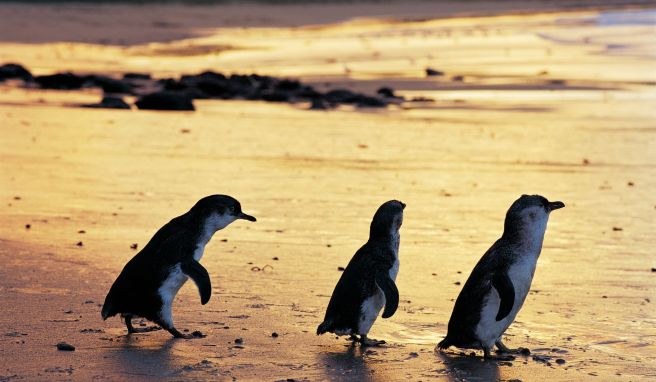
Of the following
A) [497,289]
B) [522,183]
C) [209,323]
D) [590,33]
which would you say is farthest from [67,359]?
[590,33]

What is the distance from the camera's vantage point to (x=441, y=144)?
54.0 feet

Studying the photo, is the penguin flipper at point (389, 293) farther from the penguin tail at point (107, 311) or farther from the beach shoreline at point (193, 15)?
the beach shoreline at point (193, 15)

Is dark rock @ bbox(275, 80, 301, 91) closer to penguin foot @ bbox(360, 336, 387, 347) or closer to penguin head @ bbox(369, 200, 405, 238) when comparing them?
penguin head @ bbox(369, 200, 405, 238)

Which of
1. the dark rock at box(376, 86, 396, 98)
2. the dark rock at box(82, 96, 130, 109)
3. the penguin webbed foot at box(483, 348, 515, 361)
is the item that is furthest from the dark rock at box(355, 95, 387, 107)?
the penguin webbed foot at box(483, 348, 515, 361)

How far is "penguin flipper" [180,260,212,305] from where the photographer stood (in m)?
7.36

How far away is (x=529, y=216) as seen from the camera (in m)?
7.38

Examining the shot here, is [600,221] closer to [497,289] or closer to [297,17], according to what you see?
[497,289]

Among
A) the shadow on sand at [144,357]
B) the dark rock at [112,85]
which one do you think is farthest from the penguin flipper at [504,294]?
the dark rock at [112,85]

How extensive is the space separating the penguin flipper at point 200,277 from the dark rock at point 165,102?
1314cm

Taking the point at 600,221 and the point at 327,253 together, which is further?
the point at 600,221

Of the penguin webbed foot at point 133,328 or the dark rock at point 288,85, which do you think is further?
the dark rock at point 288,85

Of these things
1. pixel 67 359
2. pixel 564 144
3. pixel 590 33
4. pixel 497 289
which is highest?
pixel 590 33

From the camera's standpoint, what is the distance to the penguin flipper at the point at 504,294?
7020 mm

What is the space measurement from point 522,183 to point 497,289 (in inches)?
255
